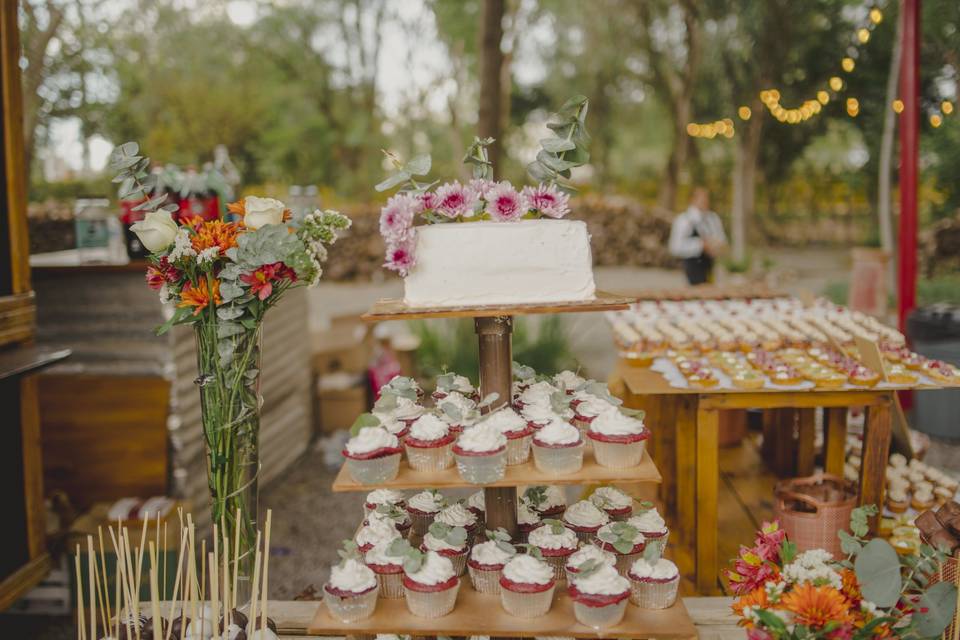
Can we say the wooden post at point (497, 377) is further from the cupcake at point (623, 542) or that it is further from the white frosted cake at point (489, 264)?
the cupcake at point (623, 542)

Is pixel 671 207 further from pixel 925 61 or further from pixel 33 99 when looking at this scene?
pixel 33 99

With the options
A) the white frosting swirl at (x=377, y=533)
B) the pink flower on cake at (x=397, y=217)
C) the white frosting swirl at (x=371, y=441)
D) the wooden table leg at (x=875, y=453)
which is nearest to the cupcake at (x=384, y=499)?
the white frosting swirl at (x=377, y=533)

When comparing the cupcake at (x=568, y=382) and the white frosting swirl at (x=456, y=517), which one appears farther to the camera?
the cupcake at (x=568, y=382)

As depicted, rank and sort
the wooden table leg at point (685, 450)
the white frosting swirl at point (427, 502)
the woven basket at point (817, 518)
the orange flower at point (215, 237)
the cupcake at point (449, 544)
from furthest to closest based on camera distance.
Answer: the wooden table leg at point (685, 450) < the woven basket at point (817, 518) < the white frosting swirl at point (427, 502) < the orange flower at point (215, 237) < the cupcake at point (449, 544)

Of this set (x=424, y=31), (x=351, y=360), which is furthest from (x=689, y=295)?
(x=424, y=31)

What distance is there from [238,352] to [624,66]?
1822cm

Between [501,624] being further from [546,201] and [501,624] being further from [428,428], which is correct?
[546,201]

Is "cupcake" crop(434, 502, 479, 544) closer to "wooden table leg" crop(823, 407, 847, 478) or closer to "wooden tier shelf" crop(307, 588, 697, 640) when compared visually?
"wooden tier shelf" crop(307, 588, 697, 640)

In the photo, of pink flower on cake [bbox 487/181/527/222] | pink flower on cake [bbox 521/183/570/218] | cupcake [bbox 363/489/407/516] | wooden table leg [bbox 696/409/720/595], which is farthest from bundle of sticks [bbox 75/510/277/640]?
wooden table leg [bbox 696/409/720/595]

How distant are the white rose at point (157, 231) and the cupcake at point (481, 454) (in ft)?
3.66

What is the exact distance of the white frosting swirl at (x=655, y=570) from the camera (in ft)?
7.44

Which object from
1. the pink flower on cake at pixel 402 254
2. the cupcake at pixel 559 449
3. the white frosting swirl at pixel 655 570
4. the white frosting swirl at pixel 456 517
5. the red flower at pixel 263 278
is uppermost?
the pink flower on cake at pixel 402 254

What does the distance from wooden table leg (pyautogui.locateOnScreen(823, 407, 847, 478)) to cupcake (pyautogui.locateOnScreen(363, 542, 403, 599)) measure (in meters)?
2.49

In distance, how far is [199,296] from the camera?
2.49 metres
